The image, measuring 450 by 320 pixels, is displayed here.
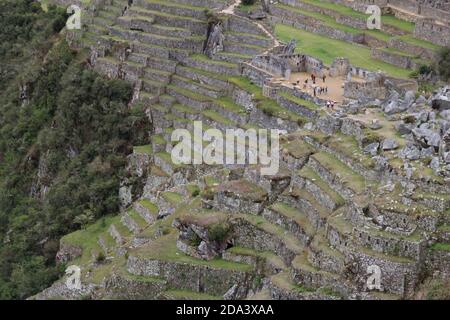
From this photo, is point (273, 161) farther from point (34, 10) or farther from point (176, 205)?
point (34, 10)

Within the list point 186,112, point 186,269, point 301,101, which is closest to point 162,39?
point 186,112

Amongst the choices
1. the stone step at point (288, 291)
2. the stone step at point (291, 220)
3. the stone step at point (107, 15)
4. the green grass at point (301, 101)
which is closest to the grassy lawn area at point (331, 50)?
the green grass at point (301, 101)

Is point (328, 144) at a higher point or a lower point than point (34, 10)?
higher

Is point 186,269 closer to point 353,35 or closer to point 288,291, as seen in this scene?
point 288,291

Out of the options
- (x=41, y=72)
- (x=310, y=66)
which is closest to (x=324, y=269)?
(x=310, y=66)

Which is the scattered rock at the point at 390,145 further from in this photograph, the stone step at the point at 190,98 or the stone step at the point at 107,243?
the stone step at the point at 190,98

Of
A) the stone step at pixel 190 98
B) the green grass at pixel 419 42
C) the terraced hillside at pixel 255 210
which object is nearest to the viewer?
the terraced hillside at pixel 255 210
